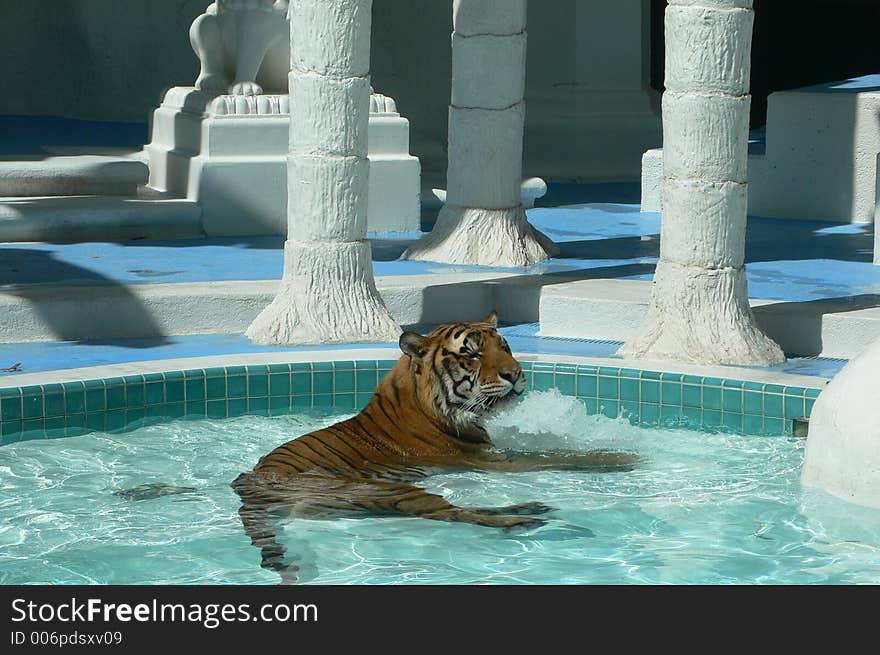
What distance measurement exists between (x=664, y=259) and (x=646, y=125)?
7.15 metres

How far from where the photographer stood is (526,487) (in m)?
6.07

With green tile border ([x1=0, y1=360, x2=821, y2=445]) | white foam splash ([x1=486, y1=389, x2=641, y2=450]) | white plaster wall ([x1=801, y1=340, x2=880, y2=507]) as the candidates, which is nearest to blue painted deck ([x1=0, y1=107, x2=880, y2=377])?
green tile border ([x1=0, y1=360, x2=821, y2=445])

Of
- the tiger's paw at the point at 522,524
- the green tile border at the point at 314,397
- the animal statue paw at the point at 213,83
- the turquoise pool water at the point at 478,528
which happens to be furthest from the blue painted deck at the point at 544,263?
the tiger's paw at the point at 522,524

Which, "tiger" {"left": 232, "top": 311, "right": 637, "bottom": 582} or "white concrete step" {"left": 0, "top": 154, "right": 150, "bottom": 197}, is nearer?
"tiger" {"left": 232, "top": 311, "right": 637, "bottom": 582}

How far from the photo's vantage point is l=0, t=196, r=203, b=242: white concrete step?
10680mm

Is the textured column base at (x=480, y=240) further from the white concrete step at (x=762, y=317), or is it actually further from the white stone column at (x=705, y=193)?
the white stone column at (x=705, y=193)

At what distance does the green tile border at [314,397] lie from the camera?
696cm

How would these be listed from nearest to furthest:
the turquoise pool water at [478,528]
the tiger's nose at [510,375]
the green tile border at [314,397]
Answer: the turquoise pool water at [478,528], the tiger's nose at [510,375], the green tile border at [314,397]

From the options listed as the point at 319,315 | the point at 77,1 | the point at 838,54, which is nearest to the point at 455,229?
the point at 319,315

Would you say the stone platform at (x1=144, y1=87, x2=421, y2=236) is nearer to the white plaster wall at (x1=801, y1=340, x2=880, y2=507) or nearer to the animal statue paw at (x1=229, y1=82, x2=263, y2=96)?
the animal statue paw at (x1=229, y1=82, x2=263, y2=96)

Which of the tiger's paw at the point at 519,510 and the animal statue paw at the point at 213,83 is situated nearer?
the tiger's paw at the point at 519,510

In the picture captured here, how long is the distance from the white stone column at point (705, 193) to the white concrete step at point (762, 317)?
14.0 inches

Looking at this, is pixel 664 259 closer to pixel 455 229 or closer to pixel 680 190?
pixel 680 190

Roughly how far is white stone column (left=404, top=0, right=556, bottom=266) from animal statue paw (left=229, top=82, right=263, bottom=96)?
5.94 ft
